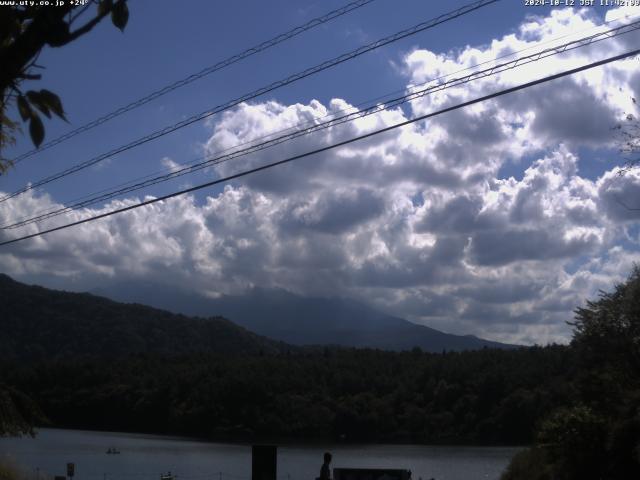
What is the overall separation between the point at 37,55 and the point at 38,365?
99.3 meters

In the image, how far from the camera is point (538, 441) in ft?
75.2

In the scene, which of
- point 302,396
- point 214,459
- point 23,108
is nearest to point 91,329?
point 302,396

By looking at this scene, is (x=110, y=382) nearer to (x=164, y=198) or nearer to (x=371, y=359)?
(x=371, y=359)


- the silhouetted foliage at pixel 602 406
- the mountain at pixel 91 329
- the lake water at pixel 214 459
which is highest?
the mountain at pixel 91 329

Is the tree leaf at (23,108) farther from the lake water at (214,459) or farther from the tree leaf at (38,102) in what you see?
the lake water at (214,459)

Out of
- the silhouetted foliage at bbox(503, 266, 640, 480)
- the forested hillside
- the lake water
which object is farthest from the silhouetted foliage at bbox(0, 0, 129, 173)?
the forested hillside

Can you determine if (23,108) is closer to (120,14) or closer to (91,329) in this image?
(120,14)

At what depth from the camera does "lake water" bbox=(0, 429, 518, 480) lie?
50.6m

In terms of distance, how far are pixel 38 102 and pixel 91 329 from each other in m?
158

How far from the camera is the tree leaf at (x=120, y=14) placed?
4008 millimetres

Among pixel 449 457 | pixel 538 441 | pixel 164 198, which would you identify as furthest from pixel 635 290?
pixel 449 457

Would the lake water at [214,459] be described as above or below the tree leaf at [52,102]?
below

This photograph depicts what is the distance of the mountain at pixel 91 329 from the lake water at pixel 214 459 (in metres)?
57.9

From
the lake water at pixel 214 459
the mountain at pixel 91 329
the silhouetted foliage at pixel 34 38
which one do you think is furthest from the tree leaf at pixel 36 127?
the mountain at pixel 91 329
